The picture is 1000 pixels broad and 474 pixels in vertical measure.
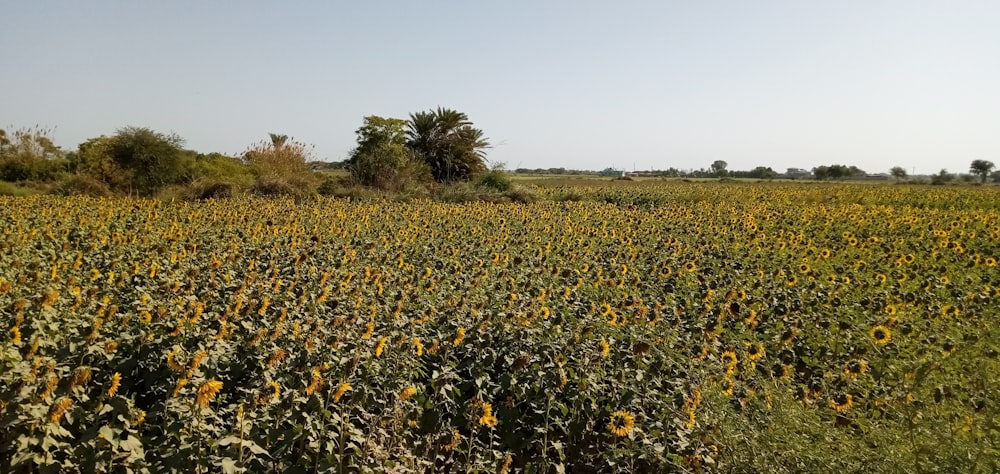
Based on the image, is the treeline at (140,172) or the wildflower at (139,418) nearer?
the wildflower at (139,418)

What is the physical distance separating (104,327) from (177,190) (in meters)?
12.0

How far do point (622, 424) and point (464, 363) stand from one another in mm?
1108

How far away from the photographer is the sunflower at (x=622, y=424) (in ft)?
8.54

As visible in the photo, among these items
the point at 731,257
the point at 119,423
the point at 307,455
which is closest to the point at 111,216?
the point at 119,423

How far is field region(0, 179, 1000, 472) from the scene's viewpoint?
7.87 feet

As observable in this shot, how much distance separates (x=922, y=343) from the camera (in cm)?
409

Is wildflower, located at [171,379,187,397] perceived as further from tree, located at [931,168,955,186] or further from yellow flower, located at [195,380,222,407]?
tree, located at [931,168,955,186]

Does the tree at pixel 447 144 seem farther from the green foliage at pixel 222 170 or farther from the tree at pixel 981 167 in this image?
the tree at pixel 981 167

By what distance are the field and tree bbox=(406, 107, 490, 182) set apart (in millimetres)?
15563

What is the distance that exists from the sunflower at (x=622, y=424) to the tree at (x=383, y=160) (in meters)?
15.0

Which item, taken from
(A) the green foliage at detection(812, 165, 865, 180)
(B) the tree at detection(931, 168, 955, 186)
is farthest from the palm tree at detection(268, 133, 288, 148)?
(A) the green foliage at detection(812, 165, 865, 180)

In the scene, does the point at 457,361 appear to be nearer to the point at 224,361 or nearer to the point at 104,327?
the point at 224,361

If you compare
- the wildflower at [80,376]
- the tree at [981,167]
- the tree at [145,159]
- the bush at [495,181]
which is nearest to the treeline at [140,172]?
the tree at [145,159]

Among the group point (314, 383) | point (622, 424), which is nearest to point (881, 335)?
point (622, 424)
